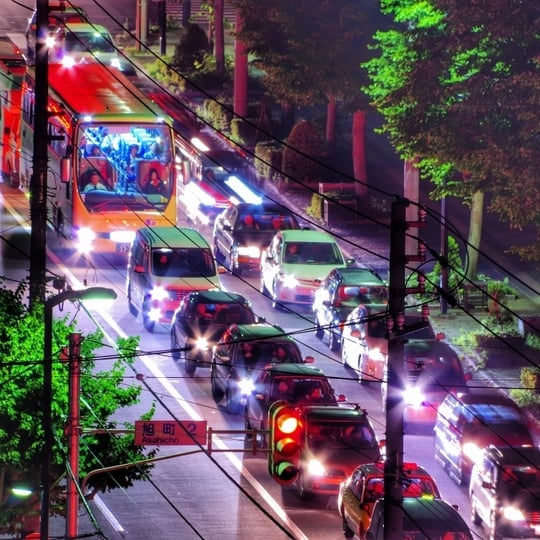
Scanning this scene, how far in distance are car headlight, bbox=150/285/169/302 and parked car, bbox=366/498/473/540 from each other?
16323 mm

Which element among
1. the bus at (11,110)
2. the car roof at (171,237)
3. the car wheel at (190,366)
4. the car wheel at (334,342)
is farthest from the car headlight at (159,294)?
the bus at (11,110)

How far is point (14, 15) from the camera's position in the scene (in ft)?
284

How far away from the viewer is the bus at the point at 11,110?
2279 inches

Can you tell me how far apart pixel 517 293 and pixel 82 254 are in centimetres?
1186

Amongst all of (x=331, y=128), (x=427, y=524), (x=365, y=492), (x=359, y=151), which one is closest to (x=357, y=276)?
(x=365, y=492)

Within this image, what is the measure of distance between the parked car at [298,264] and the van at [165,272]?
2148 millimetres

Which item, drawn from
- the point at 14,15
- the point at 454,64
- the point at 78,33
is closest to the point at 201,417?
the point at 454,64

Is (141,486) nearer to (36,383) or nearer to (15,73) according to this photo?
(36,383)

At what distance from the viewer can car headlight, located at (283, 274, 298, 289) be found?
161 feet

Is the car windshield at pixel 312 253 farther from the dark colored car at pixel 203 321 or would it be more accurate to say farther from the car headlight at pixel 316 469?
the car headlight at pixel 316 469

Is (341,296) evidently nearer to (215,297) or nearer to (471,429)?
(215,297)

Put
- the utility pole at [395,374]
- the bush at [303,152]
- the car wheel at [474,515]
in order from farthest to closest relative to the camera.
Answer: the bush at [303,152] → the car wheel at [474,515] → the utility pole at [395,374]

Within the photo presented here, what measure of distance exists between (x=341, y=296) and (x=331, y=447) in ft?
35.2

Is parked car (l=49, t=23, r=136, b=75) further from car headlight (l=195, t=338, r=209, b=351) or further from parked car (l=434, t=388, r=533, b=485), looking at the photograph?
parked car (l=434, t=388, r=533, b=485)
